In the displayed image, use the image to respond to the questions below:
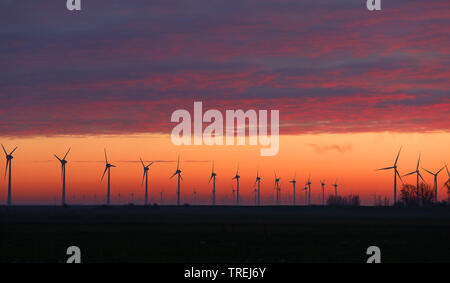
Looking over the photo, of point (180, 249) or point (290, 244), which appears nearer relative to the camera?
point (180, 249)

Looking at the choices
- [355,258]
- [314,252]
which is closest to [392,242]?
[314,252]

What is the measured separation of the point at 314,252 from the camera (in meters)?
71.6

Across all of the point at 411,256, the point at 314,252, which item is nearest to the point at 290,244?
the point at 314,252
